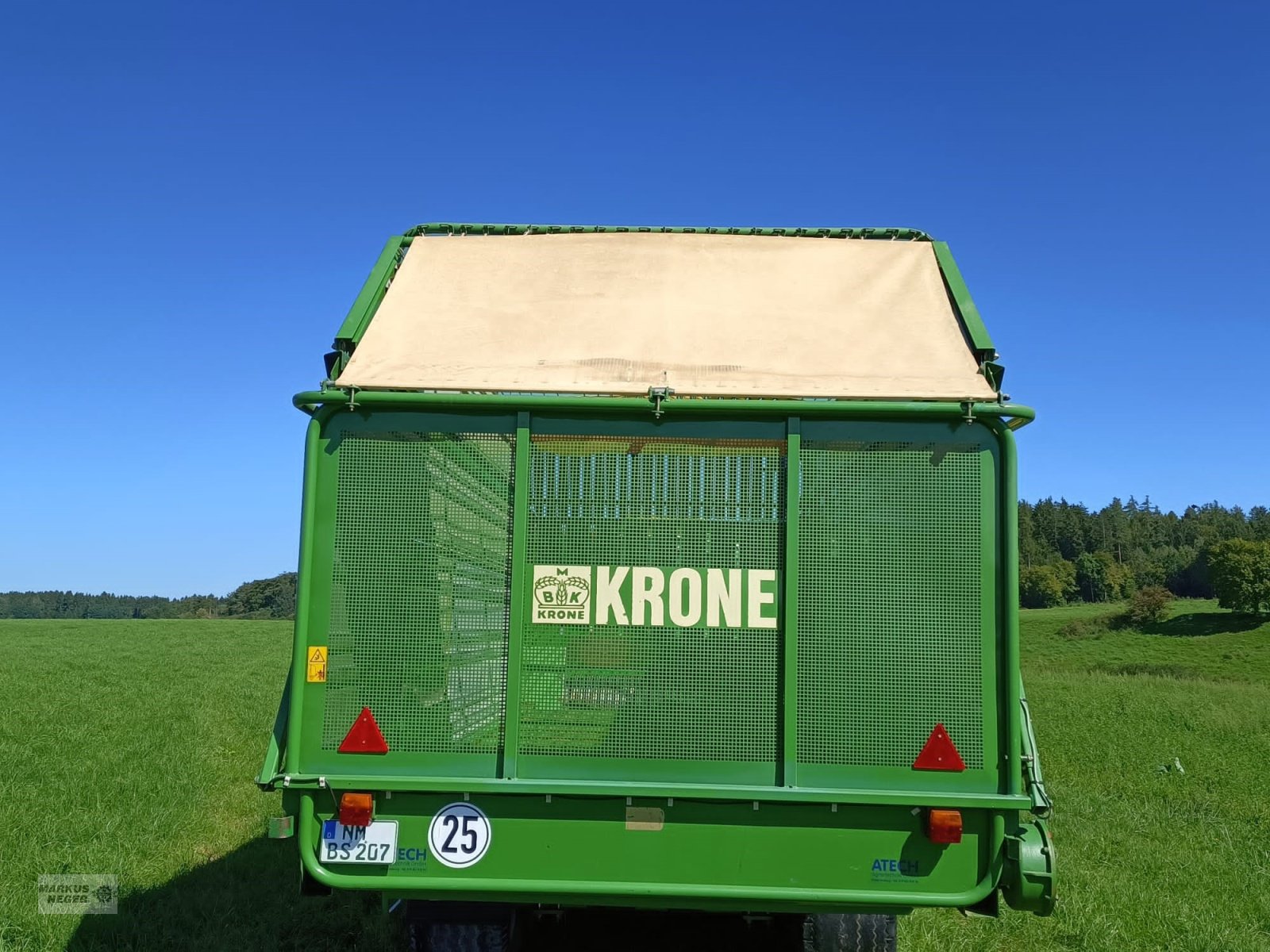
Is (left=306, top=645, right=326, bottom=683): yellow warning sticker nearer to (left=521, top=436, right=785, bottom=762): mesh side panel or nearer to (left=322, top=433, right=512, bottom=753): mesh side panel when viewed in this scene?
(left=322, top=433, right=512, bottom=753): mesh side panel

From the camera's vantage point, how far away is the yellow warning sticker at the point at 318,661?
152 inches

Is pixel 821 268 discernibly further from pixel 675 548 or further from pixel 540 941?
pixel 540 941

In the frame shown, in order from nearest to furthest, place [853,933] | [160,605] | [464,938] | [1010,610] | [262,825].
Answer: [1010,610] → [464,938] → [853,933] → [262,825] → [160,605]

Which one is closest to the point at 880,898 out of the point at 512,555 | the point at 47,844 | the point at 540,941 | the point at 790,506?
the point at 790,506

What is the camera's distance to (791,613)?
3.82 meters

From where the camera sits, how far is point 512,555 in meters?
3.88

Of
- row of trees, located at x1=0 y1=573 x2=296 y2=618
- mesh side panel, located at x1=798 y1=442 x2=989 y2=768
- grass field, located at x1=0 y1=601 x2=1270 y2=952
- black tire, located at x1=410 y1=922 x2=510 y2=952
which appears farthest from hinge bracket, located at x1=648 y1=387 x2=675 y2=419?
row of trees, located at x1=0 y1=573 x2=296 y2=618

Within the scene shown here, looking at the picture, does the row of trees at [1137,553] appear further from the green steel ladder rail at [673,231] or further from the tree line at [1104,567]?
the green steel ladder rail at [673,231]

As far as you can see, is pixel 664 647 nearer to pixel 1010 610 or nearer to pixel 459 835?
pixel 459 835

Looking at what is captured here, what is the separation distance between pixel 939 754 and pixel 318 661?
252cm

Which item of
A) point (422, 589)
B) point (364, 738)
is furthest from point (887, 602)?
point (364, 738)

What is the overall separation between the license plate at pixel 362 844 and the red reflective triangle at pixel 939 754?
6.89ft

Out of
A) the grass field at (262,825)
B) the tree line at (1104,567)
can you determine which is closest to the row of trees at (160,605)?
the tree line at (1104,567)

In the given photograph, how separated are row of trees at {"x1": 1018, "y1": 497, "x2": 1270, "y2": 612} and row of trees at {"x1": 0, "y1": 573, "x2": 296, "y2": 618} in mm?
66925
